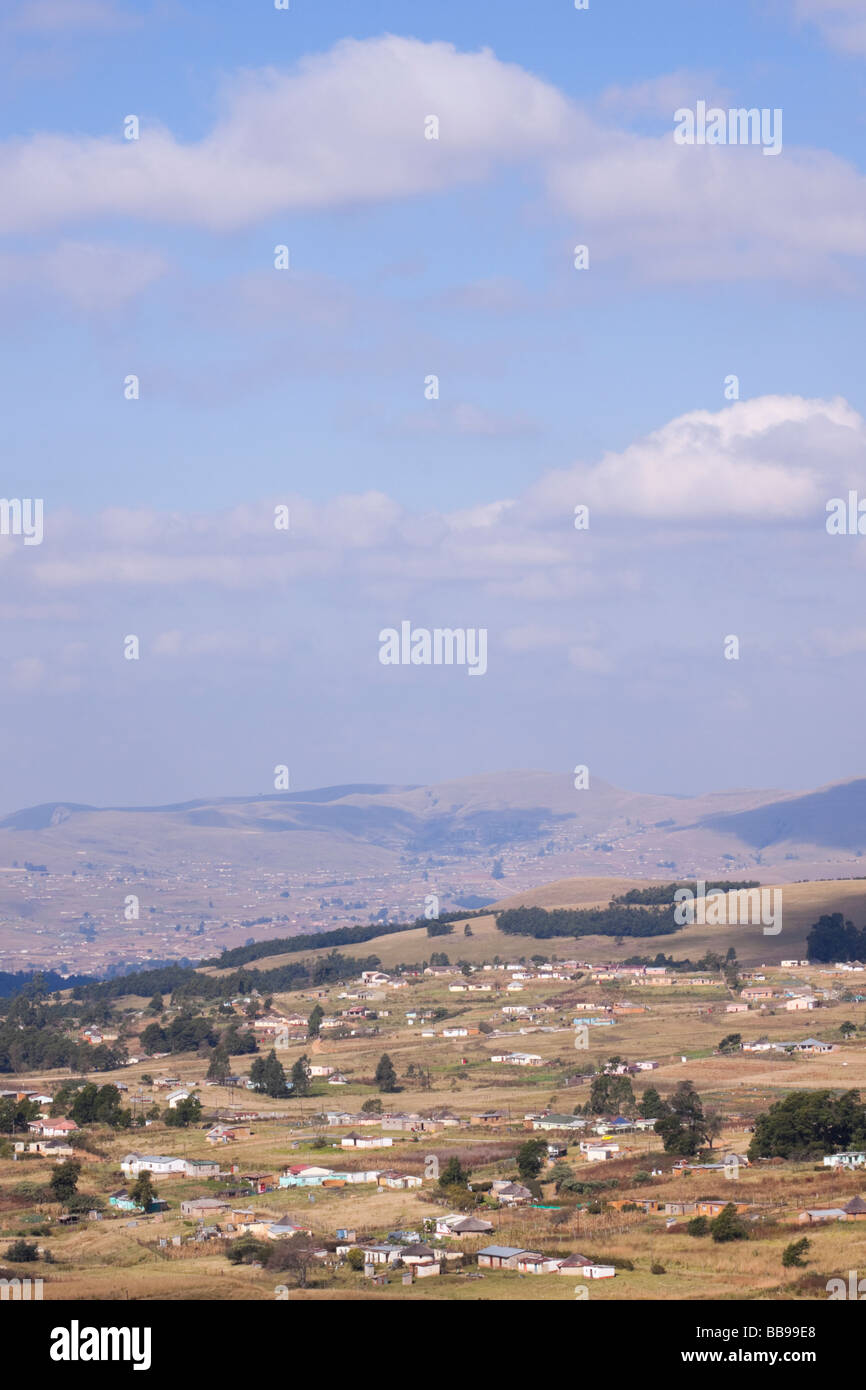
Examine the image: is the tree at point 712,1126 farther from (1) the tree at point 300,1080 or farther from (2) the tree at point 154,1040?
(2) the tree at point 154,1040

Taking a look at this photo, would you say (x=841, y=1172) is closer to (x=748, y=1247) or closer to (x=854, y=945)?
(x=748, y=1247)

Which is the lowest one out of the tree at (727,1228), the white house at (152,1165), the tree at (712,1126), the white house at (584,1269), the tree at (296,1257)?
the white house at (152,1165)

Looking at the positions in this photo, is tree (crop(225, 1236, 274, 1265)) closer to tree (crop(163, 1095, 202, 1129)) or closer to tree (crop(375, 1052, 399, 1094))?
tree (crop(163, 1095, 202, 1129))

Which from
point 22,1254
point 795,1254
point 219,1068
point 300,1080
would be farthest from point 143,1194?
point 219,1068

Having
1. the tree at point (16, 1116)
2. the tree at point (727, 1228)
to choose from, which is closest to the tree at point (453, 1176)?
the tree at point (727, 1228)

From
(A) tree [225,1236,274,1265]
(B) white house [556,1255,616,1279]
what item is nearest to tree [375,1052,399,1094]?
(A) tree [225,1236,274,1265]
